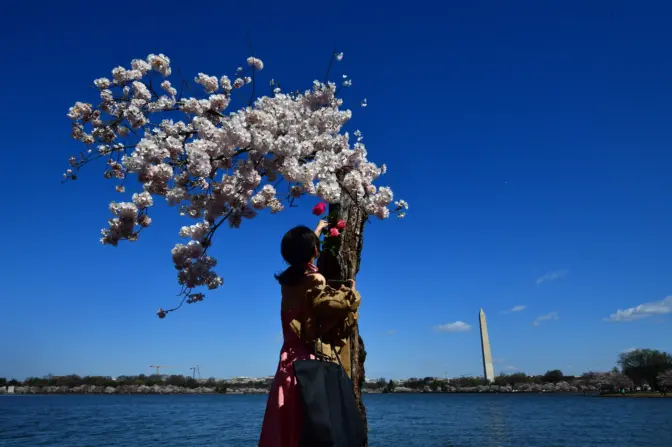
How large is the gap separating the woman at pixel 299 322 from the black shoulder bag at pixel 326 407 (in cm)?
15

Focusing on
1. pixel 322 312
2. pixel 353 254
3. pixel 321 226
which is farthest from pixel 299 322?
pixel 353 254

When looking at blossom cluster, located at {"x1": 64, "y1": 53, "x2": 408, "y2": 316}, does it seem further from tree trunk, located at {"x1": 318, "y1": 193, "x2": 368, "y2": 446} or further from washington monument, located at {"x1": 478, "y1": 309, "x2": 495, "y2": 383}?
washington monument, located at {"x1": 478, "y1": 309, "x2": 495, "y2": 383}

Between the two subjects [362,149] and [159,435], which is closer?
[362,149]

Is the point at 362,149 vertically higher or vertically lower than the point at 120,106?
lower

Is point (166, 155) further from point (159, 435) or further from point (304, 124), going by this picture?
point (159, 435)

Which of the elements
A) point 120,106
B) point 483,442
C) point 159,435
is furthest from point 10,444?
point 120,106

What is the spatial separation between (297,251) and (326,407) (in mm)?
985

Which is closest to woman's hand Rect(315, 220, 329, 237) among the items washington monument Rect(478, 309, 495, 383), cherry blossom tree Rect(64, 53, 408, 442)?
cherry blossom tree Rect(64, 53, 408, 442)

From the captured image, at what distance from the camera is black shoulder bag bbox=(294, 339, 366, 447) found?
9.52 feet

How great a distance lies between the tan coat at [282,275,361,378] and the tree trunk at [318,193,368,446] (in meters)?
0.91

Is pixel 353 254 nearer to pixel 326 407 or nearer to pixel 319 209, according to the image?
pixel 319 209

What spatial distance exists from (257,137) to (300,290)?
4.45 feet

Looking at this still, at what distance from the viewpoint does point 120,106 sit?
4.97 m

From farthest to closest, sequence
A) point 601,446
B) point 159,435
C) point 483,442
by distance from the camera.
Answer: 1. point 159,435
2. point 483,442
3. point 601,446
